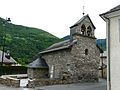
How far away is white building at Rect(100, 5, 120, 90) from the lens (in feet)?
40.6

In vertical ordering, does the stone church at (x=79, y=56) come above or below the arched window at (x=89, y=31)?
below

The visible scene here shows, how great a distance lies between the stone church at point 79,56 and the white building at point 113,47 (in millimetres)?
10991

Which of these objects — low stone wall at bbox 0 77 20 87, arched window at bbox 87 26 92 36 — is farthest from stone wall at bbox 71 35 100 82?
low stone wall at bbox 0 77 20 87

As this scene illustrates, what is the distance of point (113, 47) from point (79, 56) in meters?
12.5

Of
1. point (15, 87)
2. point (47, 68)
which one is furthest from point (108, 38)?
point (47, 68)

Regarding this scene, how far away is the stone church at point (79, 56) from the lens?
24.5 m

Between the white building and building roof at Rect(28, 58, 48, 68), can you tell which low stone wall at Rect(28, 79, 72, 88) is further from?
the white building

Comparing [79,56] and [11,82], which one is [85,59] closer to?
[79,56]

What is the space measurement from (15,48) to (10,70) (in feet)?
90.3

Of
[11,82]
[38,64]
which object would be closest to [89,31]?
[38,64]

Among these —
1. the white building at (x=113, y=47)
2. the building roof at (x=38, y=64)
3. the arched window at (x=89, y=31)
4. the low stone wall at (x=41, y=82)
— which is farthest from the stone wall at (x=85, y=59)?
the white building at (x=113, y=47)

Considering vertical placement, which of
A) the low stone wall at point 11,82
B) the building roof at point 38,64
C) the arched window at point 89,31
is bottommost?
the low stone wall at point 11,82

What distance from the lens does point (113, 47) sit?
1268 cm

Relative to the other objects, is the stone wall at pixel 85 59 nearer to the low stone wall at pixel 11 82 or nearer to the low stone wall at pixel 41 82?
the low stone wall at pixel 41 82
